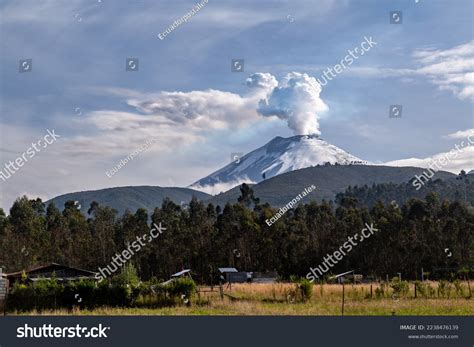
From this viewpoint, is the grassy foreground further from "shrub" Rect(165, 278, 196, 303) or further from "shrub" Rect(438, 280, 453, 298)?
"shrub" Rect(165, 278, 196, 303)

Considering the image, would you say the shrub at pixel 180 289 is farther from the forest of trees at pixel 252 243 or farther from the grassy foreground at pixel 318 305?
the forest of trees at pixel 252 243

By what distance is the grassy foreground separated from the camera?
89.0 feet

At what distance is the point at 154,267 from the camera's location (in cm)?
7925

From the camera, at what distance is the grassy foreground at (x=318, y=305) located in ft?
89.0

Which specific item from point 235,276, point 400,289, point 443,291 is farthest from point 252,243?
point 443,291

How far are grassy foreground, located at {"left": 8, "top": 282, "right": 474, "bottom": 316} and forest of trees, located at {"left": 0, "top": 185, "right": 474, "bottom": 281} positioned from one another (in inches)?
1419

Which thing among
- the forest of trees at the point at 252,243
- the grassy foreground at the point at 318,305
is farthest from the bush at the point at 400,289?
the forest of trees at the point at 252,243

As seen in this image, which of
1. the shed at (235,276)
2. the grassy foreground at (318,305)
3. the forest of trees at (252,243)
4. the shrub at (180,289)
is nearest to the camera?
the grassy foreground at (318,305)

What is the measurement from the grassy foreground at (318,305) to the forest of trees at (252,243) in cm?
3605

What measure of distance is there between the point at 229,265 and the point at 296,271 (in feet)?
27.1

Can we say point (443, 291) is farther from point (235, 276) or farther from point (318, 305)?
point (235, 276)
